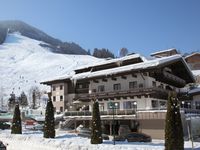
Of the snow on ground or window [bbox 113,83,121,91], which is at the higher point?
window [bbox 113,83,121,91]

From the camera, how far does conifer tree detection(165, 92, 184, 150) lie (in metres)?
26.4

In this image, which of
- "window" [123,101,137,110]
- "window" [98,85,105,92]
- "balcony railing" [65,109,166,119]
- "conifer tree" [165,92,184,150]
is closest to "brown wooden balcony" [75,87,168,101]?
"window" [123,101,137,110]

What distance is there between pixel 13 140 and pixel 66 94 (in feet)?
83.1

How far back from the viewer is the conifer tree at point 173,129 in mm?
26438

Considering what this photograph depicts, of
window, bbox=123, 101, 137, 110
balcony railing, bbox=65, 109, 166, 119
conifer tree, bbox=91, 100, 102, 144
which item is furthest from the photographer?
window, bbox=123, 101, 137, 110

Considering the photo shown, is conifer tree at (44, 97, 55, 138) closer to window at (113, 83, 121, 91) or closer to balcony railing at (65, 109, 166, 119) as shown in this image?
balcony railing at (65, 109, 166, 119)

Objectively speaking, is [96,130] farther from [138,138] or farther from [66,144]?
[138,138]

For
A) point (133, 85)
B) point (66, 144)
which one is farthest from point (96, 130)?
point (133, 85)

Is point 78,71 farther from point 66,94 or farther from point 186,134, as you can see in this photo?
point 186,134

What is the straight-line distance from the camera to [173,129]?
27.0 metres

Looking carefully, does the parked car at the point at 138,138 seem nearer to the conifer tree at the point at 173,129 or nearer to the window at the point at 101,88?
the conifer tree at the point at 173,129

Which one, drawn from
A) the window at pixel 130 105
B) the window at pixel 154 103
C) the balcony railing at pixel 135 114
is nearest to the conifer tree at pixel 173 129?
the balcony railing at pixel 135 114

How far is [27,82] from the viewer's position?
151 meters

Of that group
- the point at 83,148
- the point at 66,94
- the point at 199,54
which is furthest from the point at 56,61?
the point at 83,148
